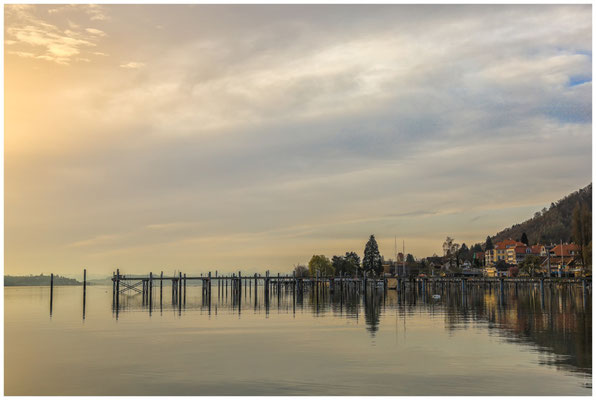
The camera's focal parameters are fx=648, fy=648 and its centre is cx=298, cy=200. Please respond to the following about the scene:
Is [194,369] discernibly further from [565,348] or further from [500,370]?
[565,348]

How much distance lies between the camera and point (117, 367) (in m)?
34.4

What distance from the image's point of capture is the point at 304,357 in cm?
3756

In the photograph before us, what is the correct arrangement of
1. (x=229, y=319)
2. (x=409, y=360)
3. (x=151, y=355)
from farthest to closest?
(x=229, y=319)
(x=151, y=355)
(x=409, y=360)

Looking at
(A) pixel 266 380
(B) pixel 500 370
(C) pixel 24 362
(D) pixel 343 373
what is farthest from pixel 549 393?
(C) pixel 24 362

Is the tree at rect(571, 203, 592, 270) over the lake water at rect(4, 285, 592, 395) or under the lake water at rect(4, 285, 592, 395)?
over

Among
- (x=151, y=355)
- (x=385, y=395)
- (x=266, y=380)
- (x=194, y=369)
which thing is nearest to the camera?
(x=385, y=395)

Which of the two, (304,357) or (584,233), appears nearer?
(304,357)

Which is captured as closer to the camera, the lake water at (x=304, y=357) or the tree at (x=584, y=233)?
the lake water at (x=304, y=357)

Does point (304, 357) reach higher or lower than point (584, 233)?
lower

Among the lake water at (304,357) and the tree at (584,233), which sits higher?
the tree at (584,233)

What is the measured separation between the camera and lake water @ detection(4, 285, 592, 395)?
29.2 m

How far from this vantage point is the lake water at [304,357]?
2925 centimetres

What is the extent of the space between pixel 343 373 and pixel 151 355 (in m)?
12.7

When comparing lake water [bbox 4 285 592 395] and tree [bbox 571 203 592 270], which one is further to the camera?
tree [bbox 571 203 592 270]
